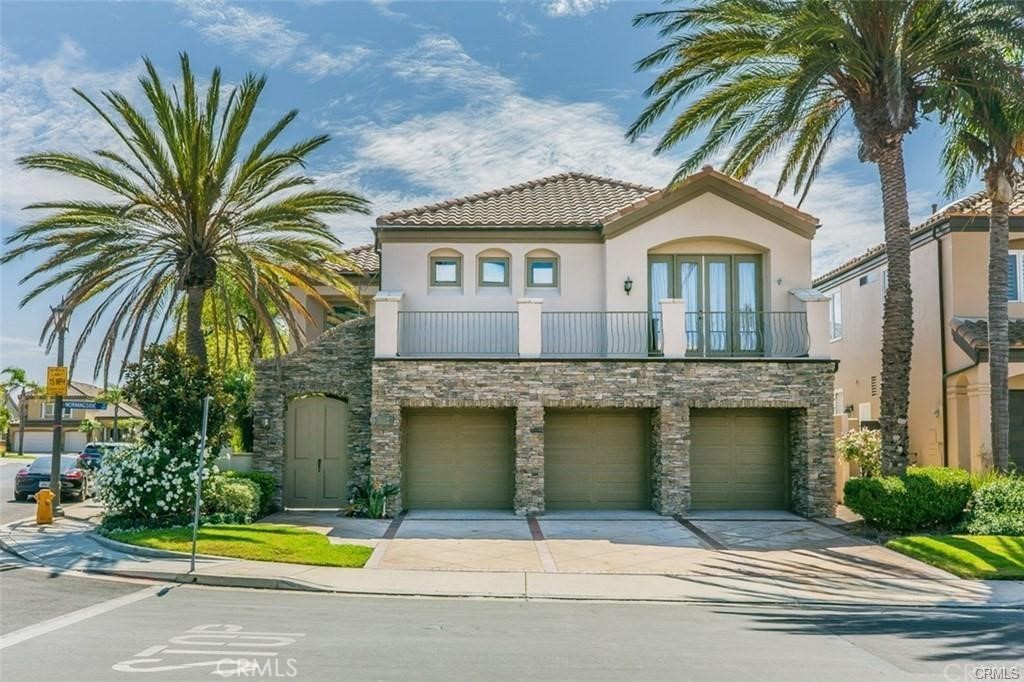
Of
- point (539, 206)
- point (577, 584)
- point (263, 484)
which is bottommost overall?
point (577, 584)

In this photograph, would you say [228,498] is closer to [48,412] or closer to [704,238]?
[704,238]

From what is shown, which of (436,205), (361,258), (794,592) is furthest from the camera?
(361,258)

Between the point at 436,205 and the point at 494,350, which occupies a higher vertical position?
the point at 436,205

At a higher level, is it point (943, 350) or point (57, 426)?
point (943, 350)

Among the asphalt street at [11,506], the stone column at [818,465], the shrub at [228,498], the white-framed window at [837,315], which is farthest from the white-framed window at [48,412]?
the stone column at [818,465]

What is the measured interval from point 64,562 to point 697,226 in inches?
580

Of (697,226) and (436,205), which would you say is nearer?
(697,226)

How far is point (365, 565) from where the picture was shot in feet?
46.7

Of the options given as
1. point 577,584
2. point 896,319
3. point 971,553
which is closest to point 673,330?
point 896,319

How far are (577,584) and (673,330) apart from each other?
8.28 meters

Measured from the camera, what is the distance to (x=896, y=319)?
58.5ft

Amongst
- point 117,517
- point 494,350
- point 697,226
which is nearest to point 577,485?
point 494,350

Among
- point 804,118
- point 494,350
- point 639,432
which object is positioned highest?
point 804,118

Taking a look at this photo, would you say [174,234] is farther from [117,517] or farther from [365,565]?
[365,565]
